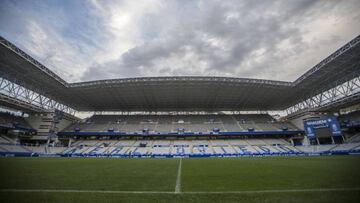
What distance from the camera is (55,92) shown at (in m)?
37.2

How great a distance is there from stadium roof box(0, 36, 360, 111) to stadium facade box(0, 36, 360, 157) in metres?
0.17

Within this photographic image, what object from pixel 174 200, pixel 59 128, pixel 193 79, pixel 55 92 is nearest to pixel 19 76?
pixel 55 92

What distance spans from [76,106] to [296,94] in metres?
57.2

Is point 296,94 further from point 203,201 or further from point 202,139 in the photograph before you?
point 203,201

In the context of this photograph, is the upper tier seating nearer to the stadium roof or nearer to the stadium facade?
the stadium facade

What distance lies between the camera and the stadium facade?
2982 centimetres

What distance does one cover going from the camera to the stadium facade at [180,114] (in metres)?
29.8

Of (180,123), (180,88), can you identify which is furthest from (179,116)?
(180,88)

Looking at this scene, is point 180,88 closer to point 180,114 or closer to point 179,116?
point 179,116

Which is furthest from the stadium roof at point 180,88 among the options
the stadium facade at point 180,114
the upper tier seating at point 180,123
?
the upper tier seating at point 180,123

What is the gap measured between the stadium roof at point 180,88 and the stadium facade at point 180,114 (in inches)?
6.7

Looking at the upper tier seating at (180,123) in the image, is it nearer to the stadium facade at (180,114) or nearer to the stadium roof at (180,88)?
the stadium facade at (180,114)

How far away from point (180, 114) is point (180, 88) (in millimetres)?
18656

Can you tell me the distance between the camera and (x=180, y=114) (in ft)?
178
